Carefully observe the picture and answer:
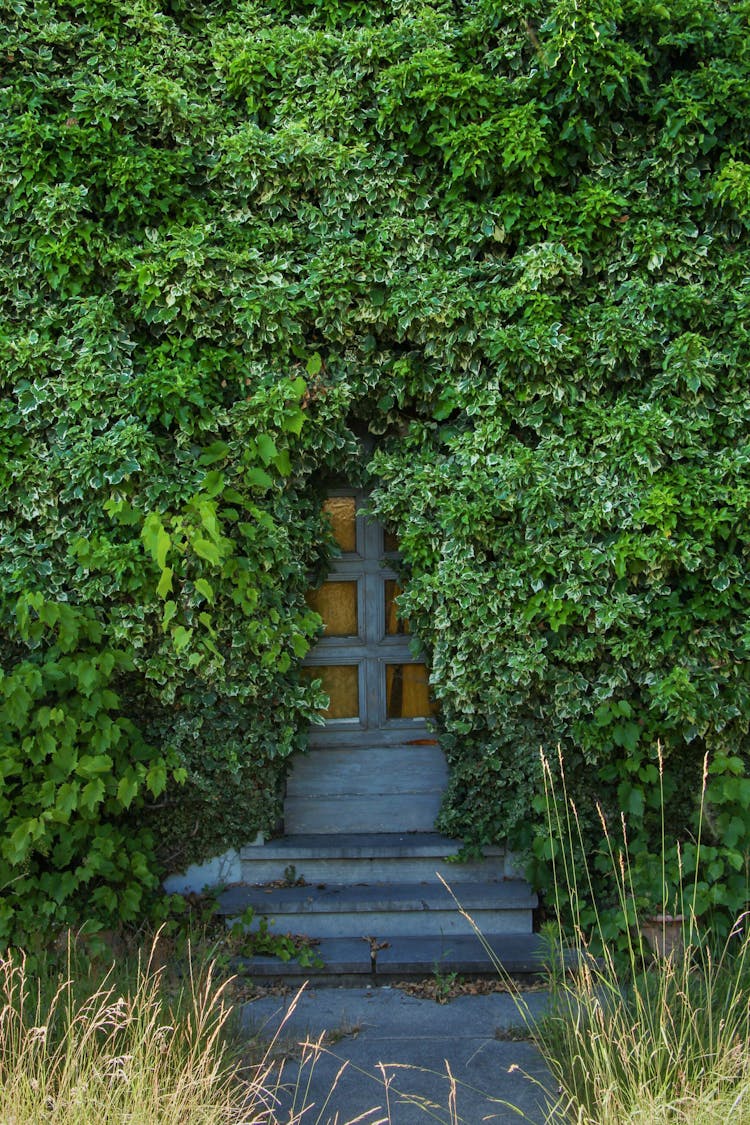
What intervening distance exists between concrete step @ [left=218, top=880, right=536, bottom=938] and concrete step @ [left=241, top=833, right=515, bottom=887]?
0.43ft

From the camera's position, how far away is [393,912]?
489 centimetres

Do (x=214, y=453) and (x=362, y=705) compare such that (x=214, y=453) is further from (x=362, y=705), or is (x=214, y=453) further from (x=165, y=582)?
(x=362, y=705)

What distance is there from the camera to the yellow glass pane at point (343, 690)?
17.8ft

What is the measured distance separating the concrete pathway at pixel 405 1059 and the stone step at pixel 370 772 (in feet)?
3.34

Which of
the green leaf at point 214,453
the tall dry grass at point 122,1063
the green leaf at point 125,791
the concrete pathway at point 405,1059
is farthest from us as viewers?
the green leaf at point 214,453

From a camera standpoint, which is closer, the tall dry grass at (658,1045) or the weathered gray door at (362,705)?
the tall dry grass at (658,1045)

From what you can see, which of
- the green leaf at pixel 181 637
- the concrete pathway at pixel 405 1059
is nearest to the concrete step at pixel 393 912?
the concrete pathway at pixel 405 1059

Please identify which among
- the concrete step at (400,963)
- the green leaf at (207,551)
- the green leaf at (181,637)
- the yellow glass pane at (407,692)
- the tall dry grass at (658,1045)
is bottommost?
the concrete step at (400,963)

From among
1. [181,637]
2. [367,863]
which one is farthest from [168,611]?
[367,863]

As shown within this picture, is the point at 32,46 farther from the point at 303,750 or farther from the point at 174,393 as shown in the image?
the point at 303,750

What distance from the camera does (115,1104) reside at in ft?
9.43

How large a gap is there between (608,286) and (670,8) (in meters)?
1.26

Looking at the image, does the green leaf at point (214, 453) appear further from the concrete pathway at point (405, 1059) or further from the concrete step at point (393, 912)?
the concrete pathway at point (405, 1059)

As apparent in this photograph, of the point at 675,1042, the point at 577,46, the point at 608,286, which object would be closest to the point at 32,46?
the point at 577,46
